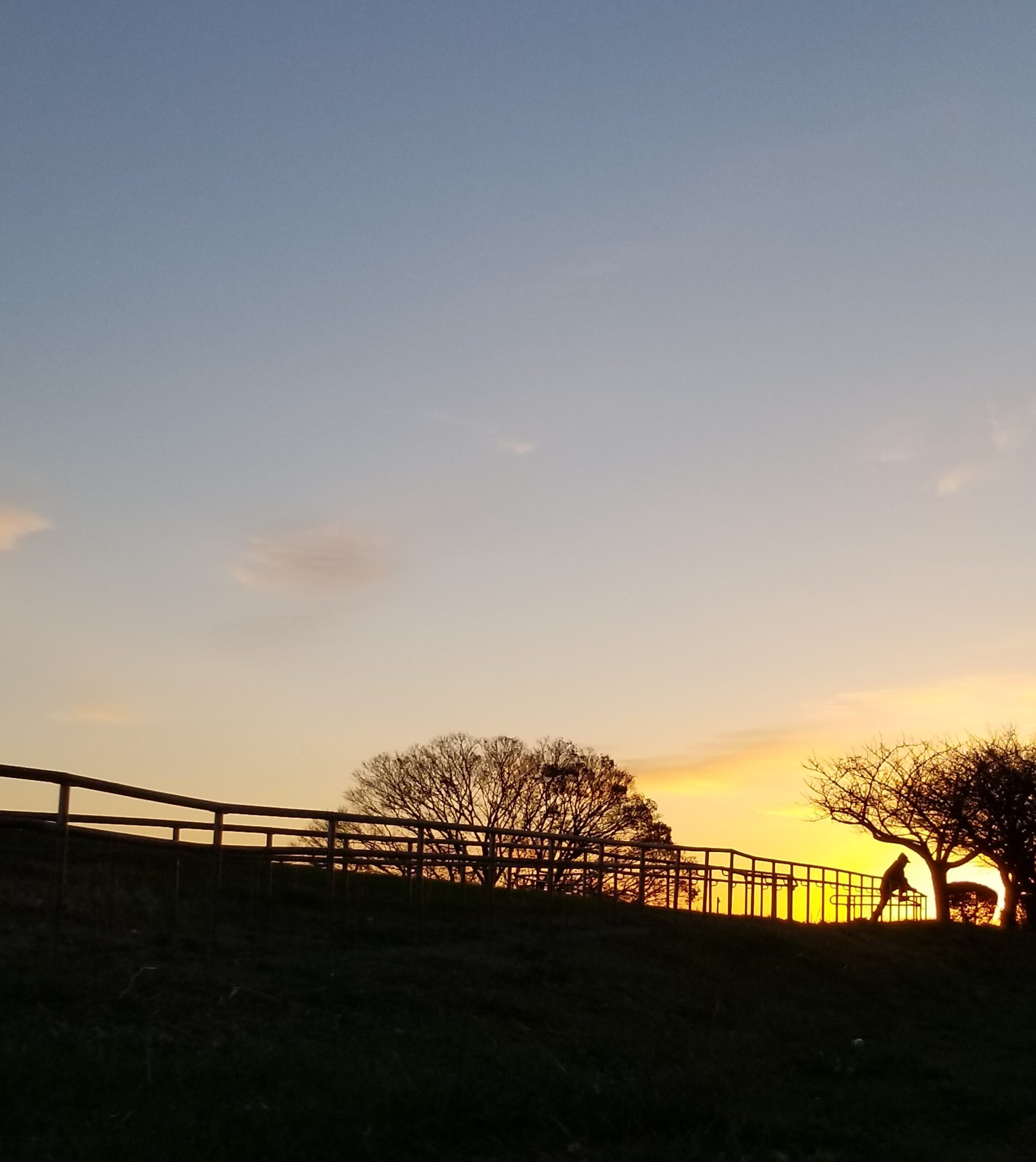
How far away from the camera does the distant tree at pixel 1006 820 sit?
143 feet

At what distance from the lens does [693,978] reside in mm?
17031

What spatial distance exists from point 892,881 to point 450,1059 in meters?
32.4

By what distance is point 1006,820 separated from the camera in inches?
1713

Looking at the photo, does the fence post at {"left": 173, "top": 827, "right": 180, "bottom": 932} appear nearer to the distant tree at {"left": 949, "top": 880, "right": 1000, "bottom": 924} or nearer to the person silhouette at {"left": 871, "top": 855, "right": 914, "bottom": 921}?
the person silhouette at {"left": 871, "top": 855, "right": 914, "bottom": 921}

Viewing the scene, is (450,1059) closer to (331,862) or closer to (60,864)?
(60,864)

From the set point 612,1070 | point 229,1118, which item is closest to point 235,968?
point 612,1070

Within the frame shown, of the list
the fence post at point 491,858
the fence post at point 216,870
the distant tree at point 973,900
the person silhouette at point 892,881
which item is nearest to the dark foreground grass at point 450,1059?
the fence post at point 216,870

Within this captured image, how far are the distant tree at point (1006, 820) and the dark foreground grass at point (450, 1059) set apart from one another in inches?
1076

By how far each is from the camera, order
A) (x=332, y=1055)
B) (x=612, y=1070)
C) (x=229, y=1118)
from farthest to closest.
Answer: (x=612, y=1070), (x=332, y=1055), (x=229, y=1118)

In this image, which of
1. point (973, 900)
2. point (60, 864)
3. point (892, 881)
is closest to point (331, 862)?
point (60, 864)

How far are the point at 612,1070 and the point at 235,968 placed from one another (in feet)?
11.3

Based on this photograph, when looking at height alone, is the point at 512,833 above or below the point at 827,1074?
above

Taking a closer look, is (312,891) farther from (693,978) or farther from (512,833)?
(693,978)

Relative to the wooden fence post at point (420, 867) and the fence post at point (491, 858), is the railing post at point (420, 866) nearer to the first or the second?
the wooden fence post at point (420, 867)
